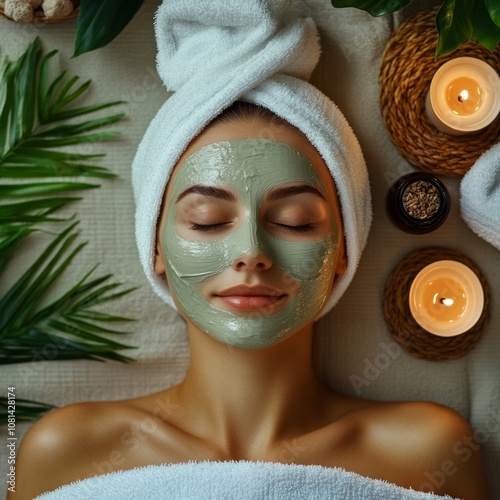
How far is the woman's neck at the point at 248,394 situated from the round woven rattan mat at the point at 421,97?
50cm

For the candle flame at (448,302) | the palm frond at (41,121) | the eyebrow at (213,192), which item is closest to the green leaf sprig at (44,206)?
the palm frond at (41,121)

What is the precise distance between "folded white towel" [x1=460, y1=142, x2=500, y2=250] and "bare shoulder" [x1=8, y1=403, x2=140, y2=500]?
92 centimetres

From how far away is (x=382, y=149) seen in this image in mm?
1521

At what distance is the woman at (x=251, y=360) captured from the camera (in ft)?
3.96

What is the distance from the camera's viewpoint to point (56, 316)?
A: 4.97 feet

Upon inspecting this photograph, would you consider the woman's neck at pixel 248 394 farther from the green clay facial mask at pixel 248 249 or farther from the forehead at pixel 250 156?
the forehead at pixel 250 156

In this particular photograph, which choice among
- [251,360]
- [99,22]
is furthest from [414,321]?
[99,22]

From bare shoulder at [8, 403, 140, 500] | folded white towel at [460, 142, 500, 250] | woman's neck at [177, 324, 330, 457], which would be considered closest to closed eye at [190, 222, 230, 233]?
woman's neck at [177, 324, 330, 457]

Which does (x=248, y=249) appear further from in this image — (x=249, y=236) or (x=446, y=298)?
(x=446, y=298)

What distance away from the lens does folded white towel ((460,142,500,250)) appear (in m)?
1.41

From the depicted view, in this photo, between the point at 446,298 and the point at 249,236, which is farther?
the point at 446,298

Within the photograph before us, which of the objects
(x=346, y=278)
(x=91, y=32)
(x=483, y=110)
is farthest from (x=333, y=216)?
(x=91, y=32)

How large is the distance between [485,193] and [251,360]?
63 centimetres

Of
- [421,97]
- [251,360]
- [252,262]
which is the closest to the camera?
[252,262]
